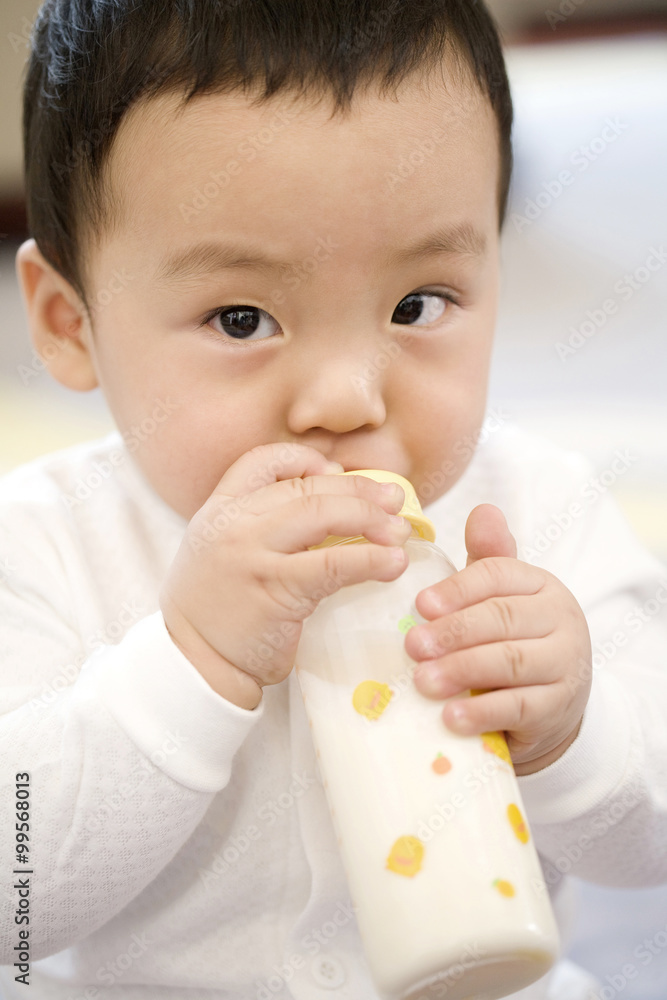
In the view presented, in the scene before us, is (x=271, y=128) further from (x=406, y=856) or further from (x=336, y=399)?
(x=406, y=856)

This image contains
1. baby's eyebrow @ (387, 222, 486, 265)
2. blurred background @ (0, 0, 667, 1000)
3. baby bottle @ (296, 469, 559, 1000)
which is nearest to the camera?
baby bottle @ (296, 469, 559, 1000)

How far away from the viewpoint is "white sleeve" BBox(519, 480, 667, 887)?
2.81ft

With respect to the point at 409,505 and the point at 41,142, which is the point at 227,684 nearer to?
the point at 409,505

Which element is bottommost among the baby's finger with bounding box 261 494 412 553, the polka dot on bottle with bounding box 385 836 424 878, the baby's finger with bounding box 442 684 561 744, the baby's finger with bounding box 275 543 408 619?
the polka dot on bottle with bounding box 385 836 424 878

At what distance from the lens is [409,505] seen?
28.8 inches

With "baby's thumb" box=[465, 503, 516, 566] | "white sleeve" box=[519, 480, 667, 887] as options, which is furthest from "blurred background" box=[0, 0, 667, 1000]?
"baby's thumb" box=[465, 503, 516, 566]

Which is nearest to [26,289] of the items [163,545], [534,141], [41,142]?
[41,142]

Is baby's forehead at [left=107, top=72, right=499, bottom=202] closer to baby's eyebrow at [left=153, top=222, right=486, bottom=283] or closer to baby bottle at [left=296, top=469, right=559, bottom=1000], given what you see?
baby's eyebrow at [left=153, top=222, right=486, bottom=283]

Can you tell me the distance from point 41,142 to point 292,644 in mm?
591

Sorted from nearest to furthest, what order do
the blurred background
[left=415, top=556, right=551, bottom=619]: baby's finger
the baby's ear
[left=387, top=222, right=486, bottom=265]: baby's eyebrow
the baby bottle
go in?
the baby bottle < [left=415, top=556, right=551, bottom=619]: baby's finger < [left=387, top=222, right=486, bottom=265]: baby's eyebrow < the baby's ear < the blurred background

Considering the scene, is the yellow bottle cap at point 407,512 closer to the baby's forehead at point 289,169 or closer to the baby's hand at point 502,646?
the baby's hand at point 502,646

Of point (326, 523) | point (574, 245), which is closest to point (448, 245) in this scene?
point (326, 523)

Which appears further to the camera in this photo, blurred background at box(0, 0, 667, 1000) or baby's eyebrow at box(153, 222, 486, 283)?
blurred background at box(0, 0, 667, 1000)

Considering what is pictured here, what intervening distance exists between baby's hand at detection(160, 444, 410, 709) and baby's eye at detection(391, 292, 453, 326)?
17cm
